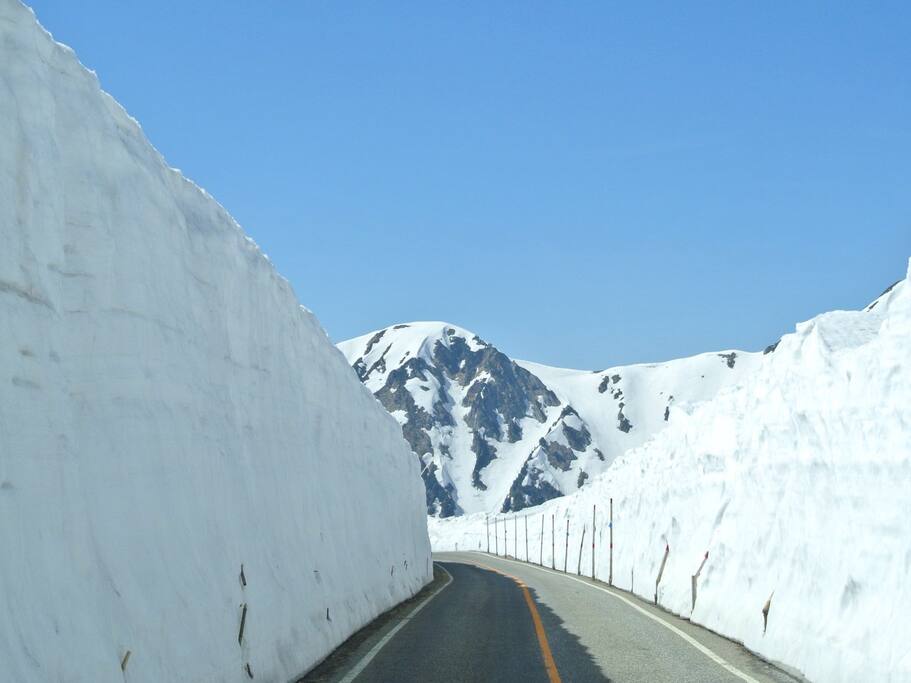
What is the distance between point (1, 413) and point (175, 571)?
2.79 meters

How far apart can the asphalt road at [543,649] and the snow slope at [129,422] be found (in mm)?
1099

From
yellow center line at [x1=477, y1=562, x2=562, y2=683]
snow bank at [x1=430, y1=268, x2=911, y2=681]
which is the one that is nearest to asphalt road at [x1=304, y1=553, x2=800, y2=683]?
yellow center line at [x1=477, y1=562, x2=562, y2=683]

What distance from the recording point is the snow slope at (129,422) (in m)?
6.69

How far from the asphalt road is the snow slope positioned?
110 centimetres

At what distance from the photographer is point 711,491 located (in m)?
23.0

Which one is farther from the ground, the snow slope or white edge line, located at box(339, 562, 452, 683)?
the snow slope

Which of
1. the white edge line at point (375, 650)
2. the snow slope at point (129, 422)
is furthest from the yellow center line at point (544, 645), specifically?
the snow slope at point (129, 422)

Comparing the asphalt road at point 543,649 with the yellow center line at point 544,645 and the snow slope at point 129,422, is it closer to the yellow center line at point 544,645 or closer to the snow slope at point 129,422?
the yellow center line at point 544,645

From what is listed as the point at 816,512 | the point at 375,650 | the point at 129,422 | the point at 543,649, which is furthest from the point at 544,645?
the point at 129,422

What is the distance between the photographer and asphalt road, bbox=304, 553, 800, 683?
11.7 m

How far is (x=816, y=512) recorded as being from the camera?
13.7m

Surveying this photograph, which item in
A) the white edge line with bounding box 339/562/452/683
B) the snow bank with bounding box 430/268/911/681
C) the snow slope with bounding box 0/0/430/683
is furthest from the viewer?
the white edge line with bounding box 339/562/452/683

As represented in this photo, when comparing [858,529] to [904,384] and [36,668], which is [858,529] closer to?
[904,384]

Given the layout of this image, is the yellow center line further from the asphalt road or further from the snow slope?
the snow slope
